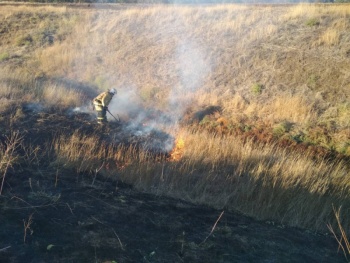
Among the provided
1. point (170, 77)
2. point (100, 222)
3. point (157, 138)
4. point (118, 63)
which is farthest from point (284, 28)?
point (100, 222)

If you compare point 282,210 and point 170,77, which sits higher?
point 170,77

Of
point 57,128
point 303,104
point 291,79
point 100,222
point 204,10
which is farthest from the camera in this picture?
point 204,10

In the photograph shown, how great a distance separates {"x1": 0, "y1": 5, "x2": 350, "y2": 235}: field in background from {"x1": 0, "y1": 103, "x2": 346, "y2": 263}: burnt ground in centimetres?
53

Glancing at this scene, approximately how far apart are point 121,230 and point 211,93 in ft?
26.3

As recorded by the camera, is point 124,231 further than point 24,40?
No

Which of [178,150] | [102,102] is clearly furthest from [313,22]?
[102,102]

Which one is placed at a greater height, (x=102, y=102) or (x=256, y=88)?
(x=256, y=88)

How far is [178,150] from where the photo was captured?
28.1 feet

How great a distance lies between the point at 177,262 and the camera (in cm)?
430

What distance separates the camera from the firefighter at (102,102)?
954 centimetres

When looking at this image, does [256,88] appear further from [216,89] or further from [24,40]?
[24,40]

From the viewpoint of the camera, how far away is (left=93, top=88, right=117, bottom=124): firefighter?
31.3ft

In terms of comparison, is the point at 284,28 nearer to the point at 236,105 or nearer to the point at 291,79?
the point at 291,79

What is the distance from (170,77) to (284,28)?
504cm
